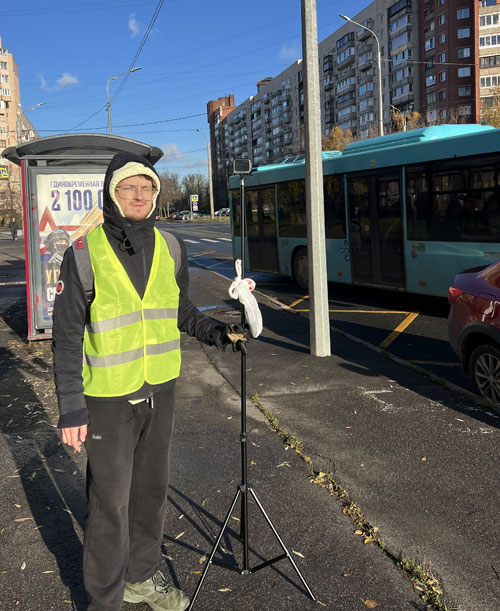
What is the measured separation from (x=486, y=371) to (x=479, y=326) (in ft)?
1.48

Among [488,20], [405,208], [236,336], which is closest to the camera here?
[236,336]

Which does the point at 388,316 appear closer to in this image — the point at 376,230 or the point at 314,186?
the point at 376,230

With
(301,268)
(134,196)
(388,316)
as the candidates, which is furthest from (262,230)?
(134,196)

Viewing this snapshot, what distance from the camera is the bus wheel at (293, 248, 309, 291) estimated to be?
14.8 m

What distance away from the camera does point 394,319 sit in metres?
10.9

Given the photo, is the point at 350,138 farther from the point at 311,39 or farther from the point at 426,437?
the point at 426,437

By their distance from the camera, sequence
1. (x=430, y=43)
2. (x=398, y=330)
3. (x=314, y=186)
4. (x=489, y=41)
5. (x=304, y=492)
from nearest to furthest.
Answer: (x=304, y=492) < (x=314, y=186) < (x=398, y=330) < (x=489, y=41) < (x=430, y=43)

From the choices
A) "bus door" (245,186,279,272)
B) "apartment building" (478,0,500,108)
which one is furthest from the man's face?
"apartment building" (478,0,500,108)

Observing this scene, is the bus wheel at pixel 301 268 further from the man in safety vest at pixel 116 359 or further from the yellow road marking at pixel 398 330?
the man in safety vest at pixel 116 359

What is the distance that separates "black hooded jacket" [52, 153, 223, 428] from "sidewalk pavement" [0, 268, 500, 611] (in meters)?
1.09

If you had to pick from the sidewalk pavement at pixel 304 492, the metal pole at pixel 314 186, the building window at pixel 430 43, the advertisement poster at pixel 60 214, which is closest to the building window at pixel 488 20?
the building window at pixel 430 43

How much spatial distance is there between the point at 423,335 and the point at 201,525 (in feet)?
21.3

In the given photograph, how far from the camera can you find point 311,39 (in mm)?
7871

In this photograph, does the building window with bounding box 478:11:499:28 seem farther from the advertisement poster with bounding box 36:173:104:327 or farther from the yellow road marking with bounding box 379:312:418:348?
the advertisement poster with bounding box 36:173:104:327
